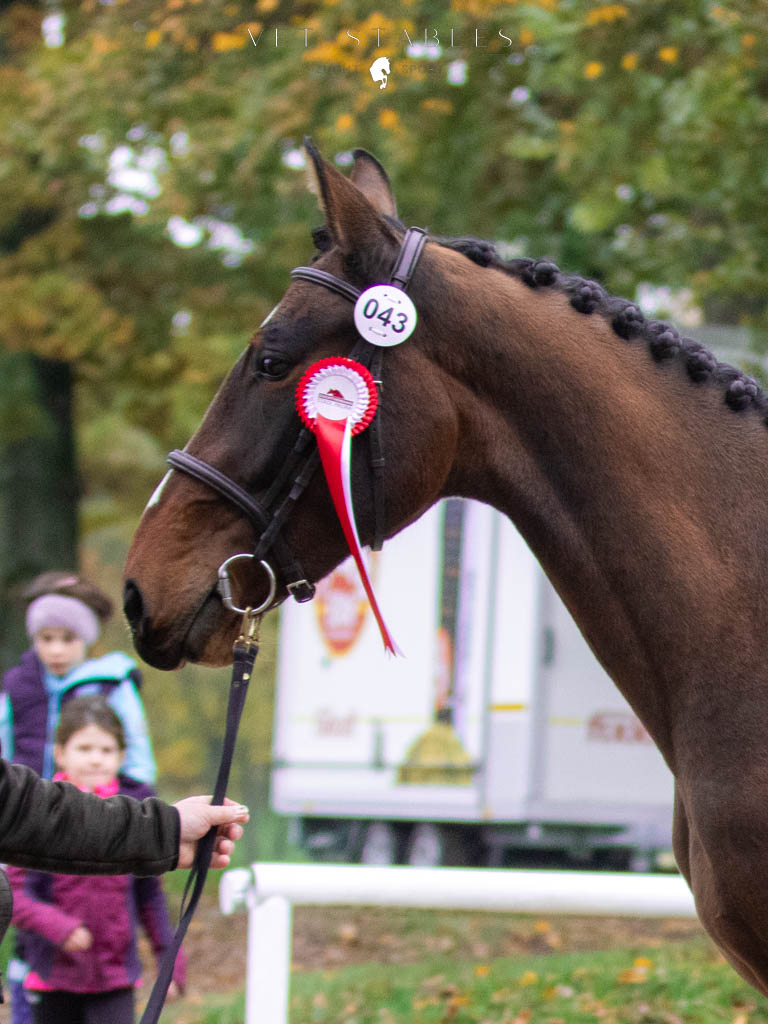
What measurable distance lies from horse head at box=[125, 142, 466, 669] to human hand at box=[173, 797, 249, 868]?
0.30 metres

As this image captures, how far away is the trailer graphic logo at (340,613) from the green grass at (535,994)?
323 cm

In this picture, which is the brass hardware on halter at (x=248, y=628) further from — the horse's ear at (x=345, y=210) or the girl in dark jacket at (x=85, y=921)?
the girl in dark jacket at (x=85, y=921)

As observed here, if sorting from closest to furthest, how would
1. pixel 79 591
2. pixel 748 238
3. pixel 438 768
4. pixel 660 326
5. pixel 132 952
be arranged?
pixel 660 326, pixel 132 952, pixel 79 591, pixel 748 238, pixel 438 768

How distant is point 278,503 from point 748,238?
6237 mm

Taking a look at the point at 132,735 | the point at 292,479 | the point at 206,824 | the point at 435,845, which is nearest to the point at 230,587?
the point at 292,479

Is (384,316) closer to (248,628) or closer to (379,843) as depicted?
(248,628)

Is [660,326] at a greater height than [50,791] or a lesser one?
greater

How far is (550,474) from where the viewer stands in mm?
2338

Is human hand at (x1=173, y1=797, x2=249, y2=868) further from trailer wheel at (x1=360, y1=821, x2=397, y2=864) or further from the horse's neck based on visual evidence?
trailer wheel at (x1=360, y1=821, x2=397, y2=864)

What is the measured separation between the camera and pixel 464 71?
773cm

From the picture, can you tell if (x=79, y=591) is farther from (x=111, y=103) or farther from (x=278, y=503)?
(x=111, y=103)

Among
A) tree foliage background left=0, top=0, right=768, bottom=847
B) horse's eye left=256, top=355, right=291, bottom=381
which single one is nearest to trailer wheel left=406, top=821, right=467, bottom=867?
tree foliage background left=0, top=0, right=768, bottom=847

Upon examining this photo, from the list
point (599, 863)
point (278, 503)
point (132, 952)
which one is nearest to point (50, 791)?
point (278, 503)

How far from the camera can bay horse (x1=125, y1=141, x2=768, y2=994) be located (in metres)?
2.24
